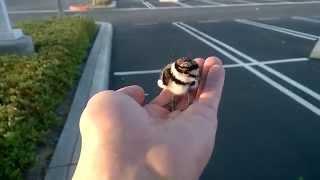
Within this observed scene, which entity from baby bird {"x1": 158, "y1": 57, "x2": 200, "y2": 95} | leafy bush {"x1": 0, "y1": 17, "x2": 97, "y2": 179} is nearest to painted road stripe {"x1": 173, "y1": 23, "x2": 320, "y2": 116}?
leafy bush {"x1": 0, "y1": 17, "x2": 97, "y2": 179}

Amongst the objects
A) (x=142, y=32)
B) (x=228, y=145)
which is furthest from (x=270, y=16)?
(x=228, y=145)

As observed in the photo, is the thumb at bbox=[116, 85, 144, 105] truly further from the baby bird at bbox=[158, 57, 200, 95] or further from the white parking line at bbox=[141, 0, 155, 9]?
the white parking line at bbox=[141, 0, 155, 9]

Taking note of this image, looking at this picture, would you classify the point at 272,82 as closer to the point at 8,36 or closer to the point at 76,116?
the point at 76,116

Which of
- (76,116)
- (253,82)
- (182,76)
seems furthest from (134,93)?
(253,82)

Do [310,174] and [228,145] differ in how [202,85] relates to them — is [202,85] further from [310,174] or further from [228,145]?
[228,145]

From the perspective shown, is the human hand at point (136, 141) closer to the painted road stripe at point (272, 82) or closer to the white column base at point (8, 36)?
the painted road stripe at point (272, 82)

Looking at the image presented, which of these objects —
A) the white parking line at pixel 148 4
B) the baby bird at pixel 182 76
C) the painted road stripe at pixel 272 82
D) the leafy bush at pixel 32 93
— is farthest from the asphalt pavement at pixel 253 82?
the white parking line at pixel 148 4
